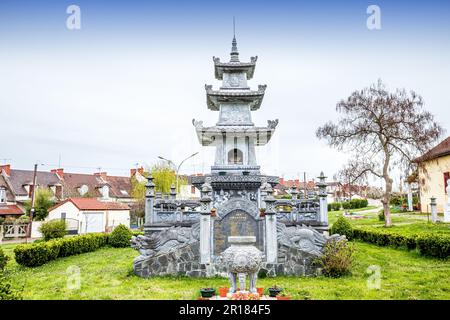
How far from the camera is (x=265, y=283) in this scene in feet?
36.1

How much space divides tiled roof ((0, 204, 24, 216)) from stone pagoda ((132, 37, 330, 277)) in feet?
81.4

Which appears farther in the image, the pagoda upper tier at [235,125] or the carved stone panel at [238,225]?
the pagoda upper tier at [235,125]

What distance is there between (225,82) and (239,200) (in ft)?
29.9

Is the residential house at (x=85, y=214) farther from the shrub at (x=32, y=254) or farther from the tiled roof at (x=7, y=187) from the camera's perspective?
the shrub at (x=32, y=254)

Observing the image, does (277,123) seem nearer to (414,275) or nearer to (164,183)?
(414,275)

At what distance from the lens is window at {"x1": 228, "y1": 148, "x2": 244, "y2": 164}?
18.9m

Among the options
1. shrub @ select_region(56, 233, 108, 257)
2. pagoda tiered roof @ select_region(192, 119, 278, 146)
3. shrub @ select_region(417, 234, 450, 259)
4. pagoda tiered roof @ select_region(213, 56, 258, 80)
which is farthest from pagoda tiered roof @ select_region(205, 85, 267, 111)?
shrub @ select_region(56, 233, 108, 257)

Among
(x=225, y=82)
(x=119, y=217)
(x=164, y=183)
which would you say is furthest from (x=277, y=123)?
(x=164, y=183)

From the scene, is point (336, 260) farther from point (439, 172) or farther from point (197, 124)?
point (439, 172)

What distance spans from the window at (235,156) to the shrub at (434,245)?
9.50 metres

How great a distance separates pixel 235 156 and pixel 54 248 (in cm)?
1062

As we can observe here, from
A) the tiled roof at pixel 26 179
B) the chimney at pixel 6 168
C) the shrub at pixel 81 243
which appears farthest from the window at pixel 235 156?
the chimney at pixel 6 168

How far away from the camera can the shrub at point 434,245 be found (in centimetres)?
1356

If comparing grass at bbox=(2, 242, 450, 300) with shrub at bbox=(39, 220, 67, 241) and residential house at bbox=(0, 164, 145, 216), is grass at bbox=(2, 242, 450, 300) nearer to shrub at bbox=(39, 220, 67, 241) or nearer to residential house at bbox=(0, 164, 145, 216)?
shrub at bbox=(39, 220, 67, 241)
